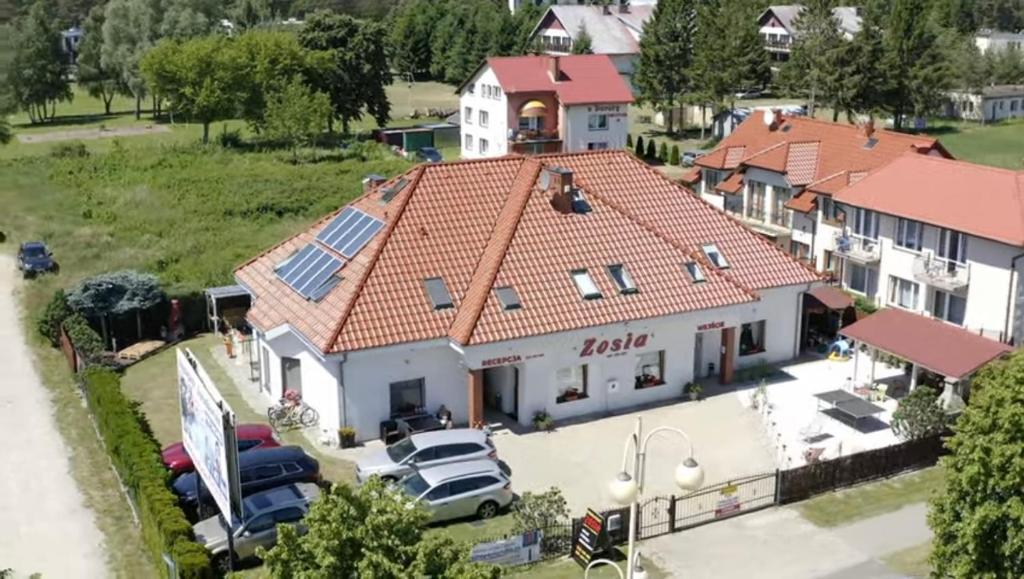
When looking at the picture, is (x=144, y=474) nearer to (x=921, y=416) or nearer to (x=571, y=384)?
(x=571, y=384)

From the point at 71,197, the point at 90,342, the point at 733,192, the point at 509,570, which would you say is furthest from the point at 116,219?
the point at 509,570

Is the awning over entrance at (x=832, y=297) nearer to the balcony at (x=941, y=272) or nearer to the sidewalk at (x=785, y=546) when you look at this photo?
the balcony at (x=941, y=272)

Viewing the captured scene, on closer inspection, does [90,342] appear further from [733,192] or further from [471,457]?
[733,192]

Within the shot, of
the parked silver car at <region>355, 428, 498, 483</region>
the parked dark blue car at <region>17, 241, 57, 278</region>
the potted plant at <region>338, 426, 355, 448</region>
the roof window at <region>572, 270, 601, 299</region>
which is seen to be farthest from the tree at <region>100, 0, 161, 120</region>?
the parked silver car at <region>355, 428, 498, 483</region>

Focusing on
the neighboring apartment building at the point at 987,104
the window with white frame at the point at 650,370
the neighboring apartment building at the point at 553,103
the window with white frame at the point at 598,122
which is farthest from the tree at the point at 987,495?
the neighboring apartment building at the point at 987,104

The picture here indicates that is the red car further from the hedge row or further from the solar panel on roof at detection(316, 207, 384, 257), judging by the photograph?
the solar panel on roof at detection(316, 207, 384, 257)

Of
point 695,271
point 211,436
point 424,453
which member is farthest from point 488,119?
point 211,436
